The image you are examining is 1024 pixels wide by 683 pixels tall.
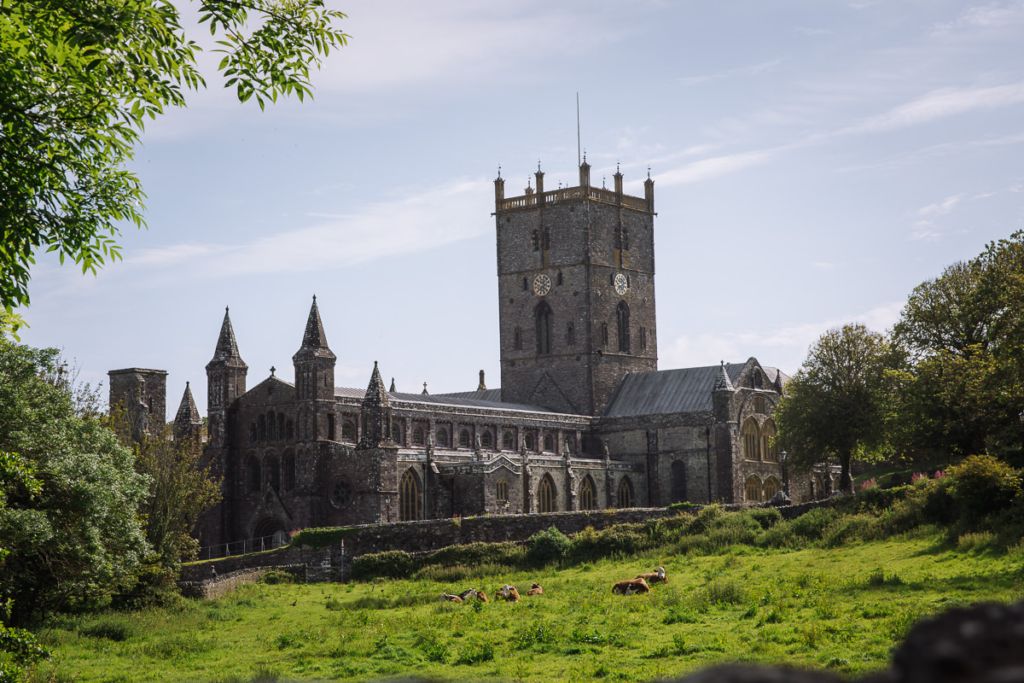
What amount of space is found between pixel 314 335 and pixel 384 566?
22752 mm

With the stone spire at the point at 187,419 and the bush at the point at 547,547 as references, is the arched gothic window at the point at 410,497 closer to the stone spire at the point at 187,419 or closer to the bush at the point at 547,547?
the stone spire at the point at 187,419

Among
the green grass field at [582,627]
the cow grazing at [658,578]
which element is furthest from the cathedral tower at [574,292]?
the cow grazing at [658,578]

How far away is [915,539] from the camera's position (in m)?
41.3

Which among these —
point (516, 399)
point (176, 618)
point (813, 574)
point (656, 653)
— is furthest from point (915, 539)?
point (516, 399)

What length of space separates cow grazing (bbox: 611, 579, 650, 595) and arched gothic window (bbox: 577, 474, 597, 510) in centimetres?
4567

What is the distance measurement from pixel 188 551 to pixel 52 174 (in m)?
41.7

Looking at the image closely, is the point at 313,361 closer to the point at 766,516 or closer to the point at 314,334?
the point at 314,334

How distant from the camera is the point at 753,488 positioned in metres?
88.4

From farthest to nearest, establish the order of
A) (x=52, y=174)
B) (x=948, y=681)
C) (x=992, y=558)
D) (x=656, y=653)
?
(x=992, y=558) < (x=656, y=653) < (x=52, y=174) < (x=948, y=681)

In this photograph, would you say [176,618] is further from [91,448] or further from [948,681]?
[948,681]

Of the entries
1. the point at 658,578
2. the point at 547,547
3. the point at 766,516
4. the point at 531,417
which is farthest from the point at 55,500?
the point at 531,417

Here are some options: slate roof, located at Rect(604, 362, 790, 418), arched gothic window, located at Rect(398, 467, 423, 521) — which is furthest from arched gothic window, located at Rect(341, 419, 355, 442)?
slate roof, located at Rect(604, 362, 790, 418)

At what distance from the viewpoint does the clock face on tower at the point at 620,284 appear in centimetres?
9906

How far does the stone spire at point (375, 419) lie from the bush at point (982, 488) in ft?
121
